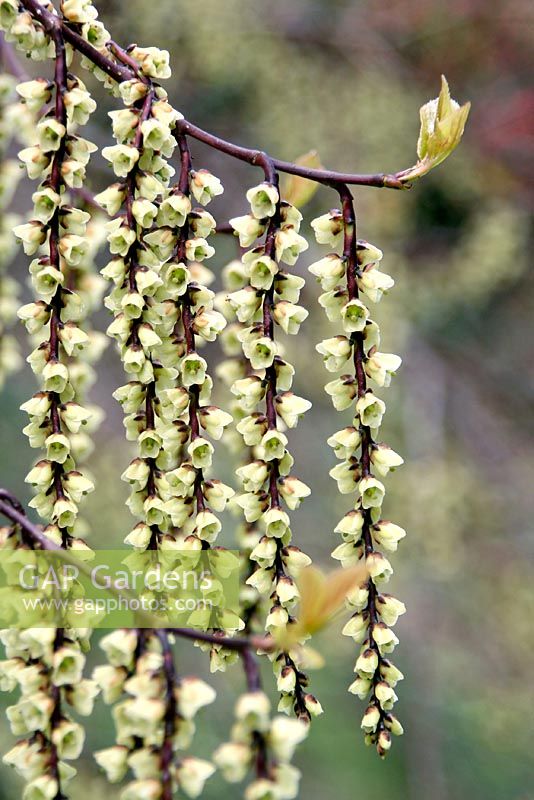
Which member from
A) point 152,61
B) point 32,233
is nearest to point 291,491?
point 32,233

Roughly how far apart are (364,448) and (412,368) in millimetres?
3892

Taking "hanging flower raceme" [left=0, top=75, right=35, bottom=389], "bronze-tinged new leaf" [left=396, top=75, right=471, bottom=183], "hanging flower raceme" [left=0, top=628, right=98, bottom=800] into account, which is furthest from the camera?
"hanging flower raceme" [left=0, top=75, right=35, bottom=389]

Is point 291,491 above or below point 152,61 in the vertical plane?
below

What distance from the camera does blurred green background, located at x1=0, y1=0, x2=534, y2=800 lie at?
4.17 meters

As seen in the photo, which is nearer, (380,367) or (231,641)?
(231,641)

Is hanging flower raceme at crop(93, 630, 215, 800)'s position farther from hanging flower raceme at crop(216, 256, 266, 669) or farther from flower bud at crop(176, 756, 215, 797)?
hanging flower raceme at crop(216, 256, 266, 669)

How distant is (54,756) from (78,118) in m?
0.85

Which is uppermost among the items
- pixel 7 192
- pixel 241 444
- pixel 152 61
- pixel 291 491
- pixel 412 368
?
pixel 412 368

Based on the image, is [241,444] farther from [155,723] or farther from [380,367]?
[155,723]

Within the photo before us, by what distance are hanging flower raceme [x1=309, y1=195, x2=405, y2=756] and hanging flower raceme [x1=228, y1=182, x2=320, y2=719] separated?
0.05 meters

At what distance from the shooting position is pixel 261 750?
0.87 meters

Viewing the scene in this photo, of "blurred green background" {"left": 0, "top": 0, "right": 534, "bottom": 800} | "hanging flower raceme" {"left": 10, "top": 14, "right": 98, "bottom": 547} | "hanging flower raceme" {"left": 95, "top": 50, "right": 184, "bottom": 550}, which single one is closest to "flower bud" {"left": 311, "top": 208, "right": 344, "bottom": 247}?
"hanging flower raceme" {"left": 95, "top": 50, "right": 184, "bottom": 550}

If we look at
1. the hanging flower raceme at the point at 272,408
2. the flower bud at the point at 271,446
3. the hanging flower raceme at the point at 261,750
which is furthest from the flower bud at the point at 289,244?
the hanging flower raceme at the point at 261,750

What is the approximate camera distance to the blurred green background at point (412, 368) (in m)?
4.17
